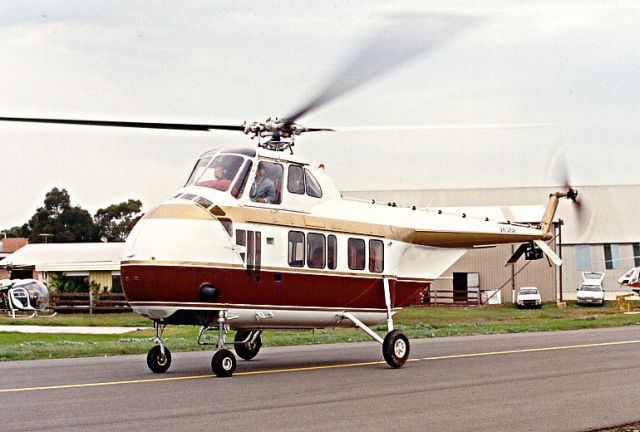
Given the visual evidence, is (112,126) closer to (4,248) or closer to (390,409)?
(390,409)

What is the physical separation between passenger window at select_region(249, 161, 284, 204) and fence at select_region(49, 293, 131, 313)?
1254 inches

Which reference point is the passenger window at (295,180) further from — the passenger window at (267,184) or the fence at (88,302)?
the fence at (88,302)

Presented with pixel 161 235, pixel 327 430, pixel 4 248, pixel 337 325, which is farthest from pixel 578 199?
pixel 4 248

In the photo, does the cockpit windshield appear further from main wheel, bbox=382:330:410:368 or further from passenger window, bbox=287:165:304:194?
main wheel, bbox=382:330:410:368

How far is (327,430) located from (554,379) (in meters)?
6.37

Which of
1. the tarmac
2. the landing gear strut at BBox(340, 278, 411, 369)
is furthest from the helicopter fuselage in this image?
the tarmac

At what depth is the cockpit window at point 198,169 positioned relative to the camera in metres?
16.3

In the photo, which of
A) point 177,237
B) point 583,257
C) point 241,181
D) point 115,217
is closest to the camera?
point 177,237

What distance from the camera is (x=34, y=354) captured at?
20031 millimetres

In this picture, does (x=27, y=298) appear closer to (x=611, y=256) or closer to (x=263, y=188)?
(x=263, y=188)

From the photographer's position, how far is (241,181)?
16.1 meters

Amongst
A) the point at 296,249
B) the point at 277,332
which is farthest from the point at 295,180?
the point at 277,332

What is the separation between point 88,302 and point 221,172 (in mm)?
36366

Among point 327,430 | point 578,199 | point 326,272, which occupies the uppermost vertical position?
point 578,199
